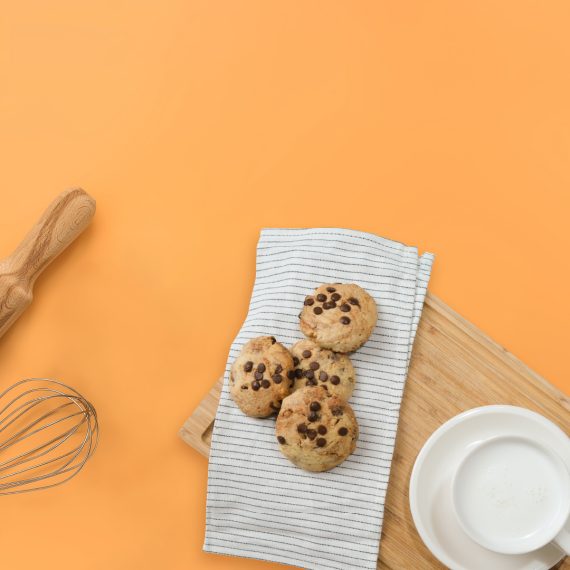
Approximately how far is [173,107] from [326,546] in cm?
87

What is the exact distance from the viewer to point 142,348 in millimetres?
1328

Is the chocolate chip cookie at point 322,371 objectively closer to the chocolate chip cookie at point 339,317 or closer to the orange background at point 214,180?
the chocolate chip cookie at point 339,317

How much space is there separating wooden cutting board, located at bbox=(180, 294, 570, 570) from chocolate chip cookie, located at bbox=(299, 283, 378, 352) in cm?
11

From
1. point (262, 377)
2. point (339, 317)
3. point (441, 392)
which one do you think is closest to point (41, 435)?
point (262, 377)

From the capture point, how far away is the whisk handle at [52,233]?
129 centimetres

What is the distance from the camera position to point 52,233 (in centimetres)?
131

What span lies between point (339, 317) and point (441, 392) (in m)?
0.22

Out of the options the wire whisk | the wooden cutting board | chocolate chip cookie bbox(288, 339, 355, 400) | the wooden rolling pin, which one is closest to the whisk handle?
the wooden rolling pin

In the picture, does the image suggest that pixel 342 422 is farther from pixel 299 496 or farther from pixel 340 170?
pixel 340 170

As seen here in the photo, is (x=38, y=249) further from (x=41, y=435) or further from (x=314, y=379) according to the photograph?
(x=314, y=379)

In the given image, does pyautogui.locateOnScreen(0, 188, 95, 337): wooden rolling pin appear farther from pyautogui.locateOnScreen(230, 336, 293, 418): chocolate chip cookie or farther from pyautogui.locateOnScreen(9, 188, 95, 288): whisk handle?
pyautogui.locateOnScreen(230, 336, 293, 418): chocolate chip cookie

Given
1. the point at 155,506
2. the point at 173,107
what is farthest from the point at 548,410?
the point at 173,107

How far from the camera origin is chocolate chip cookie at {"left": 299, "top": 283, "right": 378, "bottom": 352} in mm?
1119

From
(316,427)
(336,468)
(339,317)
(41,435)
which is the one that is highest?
(339,317)
